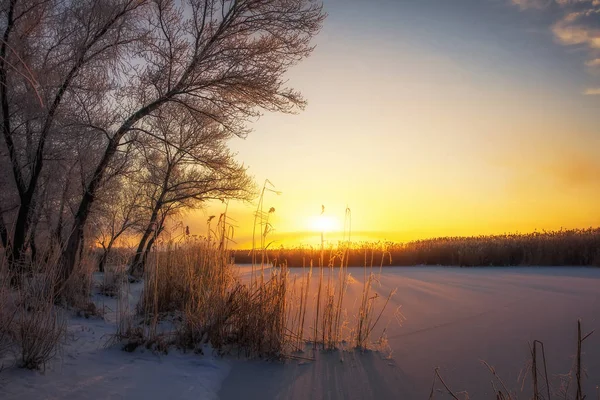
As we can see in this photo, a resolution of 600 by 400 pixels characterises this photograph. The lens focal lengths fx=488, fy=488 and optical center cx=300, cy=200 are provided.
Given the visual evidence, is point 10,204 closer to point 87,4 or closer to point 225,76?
point 87,4

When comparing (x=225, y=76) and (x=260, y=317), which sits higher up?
(x=225, y=76)

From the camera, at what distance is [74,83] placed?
9117mm

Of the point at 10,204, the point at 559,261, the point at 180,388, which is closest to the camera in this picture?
the point at 180,388

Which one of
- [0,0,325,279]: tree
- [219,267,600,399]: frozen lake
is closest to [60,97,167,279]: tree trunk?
[0,0,325,279]: tree

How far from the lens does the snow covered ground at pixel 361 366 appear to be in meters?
3.93

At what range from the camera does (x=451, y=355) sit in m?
4.75

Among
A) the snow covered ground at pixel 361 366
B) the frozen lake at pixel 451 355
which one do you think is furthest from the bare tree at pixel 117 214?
the frozen lake at pixel 451 355

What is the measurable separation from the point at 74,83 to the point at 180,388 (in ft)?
23.1

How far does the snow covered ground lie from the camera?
12.9 ft

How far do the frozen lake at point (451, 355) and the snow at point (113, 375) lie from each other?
0.89 ft

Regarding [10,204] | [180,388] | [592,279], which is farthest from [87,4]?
[592,279]

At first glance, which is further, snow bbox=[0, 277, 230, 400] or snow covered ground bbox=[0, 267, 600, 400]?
snow covered ground bbox=[0, 267, 600, 400]

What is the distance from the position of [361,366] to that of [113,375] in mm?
2303

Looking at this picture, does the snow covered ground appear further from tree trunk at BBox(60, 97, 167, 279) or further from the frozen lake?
tree trunk at BBox(60, 97, 167, 279)
